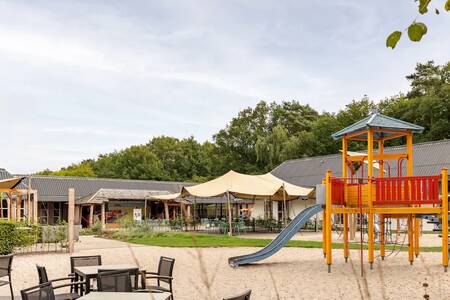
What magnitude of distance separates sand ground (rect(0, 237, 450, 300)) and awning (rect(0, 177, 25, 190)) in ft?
15.8

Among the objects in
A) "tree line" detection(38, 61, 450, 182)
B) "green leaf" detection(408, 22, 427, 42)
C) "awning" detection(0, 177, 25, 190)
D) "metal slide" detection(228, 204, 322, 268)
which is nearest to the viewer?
"green leaf" detection(408, 22, 427, 42)

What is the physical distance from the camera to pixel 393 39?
213 centimetres

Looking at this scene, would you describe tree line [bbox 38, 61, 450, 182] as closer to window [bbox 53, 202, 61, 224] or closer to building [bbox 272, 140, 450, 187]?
building [bbox 272, 140, 450, 187]

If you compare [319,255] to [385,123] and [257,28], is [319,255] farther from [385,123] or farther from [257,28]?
[257,28]

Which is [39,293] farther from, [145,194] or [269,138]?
[269,138]

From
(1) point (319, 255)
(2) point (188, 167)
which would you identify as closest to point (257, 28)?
(1) point (319, 255)

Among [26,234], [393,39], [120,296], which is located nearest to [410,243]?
[120,296]

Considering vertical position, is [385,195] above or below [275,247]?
above

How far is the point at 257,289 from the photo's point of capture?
969 centimetres

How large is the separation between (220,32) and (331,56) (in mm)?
3677

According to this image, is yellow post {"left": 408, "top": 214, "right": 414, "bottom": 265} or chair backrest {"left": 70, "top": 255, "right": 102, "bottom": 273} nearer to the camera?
chair backrest {"left": 70, "top": 255, "right": 102, "bottom": 273}

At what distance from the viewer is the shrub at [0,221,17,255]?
52.4ft

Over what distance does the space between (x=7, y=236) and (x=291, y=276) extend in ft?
29.7

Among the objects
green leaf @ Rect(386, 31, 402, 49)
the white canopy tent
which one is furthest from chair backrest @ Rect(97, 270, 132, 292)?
the white canopy tent
